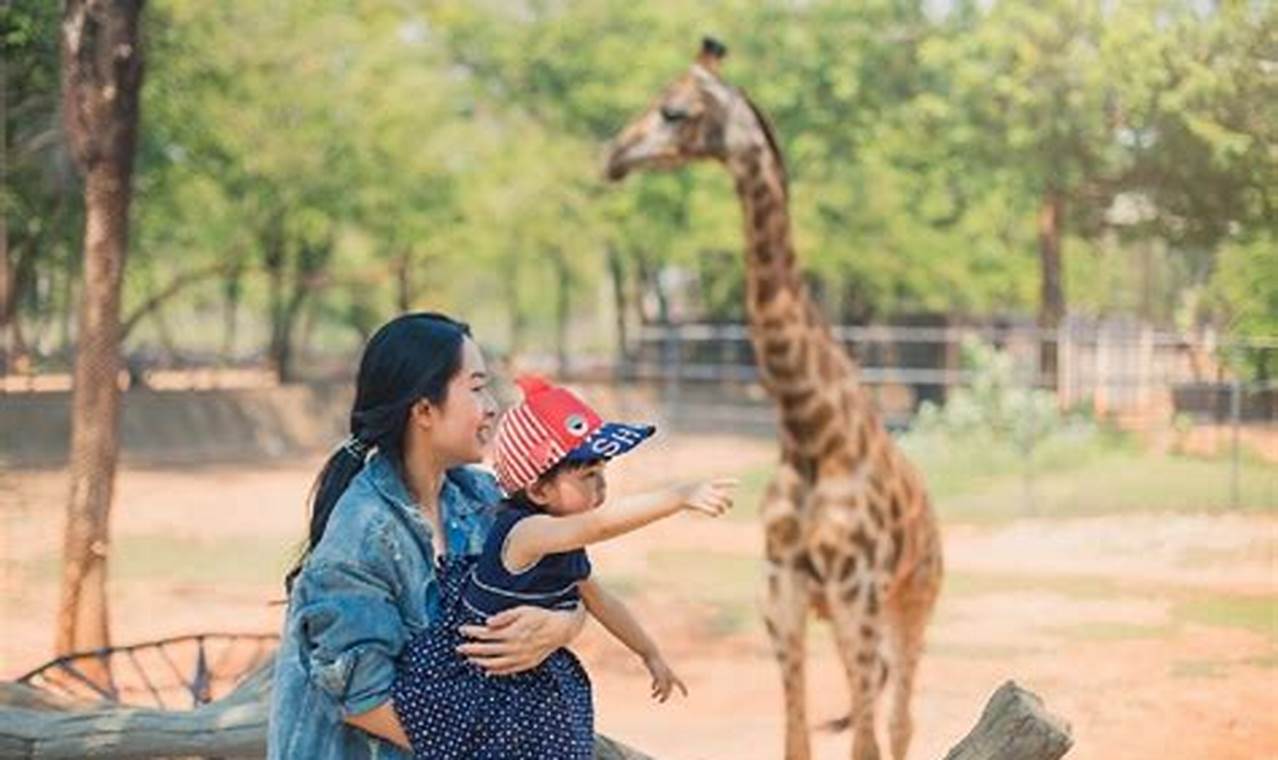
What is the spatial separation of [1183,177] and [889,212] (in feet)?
20.2

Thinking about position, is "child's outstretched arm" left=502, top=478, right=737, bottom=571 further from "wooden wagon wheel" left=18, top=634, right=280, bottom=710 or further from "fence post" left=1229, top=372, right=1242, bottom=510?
"fence post" left=1229, top=372, right=1242, bottom=510

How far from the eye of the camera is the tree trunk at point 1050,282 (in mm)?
13148

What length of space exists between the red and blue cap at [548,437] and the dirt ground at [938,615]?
4.03m

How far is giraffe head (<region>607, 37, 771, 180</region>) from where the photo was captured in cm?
537

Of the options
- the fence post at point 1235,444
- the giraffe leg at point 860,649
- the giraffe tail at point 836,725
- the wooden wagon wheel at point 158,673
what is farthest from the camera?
the fence post at point 1235,444

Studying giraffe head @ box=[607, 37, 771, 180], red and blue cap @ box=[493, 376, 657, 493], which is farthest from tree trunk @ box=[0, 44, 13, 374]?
red and blue cap @ box=[493, 376, 657, 493]

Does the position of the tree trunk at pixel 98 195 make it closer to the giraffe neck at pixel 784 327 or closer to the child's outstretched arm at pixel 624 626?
the giraffe neck at pixel 784 327

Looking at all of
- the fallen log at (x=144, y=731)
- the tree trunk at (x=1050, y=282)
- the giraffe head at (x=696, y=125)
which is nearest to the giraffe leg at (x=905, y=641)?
the giraffe head at (x=696, y=125)

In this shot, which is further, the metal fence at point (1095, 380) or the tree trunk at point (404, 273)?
the tree trunk at point (404, 273)

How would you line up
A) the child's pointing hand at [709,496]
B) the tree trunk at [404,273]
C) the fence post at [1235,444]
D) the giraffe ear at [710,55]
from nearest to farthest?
1. the child's pointing hand at [709,496]
2. the giraffe ear at [710,55]
3. the fence post at [1235,444]
4. the tree trunk at [404,273]

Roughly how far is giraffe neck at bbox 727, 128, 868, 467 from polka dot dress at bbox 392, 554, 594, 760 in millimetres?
3012

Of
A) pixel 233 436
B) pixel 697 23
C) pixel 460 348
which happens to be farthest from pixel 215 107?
pixel 460 348

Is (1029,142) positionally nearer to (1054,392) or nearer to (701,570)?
(1054,392)

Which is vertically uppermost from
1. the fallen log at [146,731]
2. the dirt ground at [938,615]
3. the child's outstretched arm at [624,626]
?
the child's outstretched arm at [624,626]
